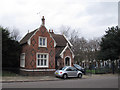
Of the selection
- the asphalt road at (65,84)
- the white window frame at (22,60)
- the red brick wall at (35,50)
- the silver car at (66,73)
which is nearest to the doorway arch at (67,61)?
the red brick wall at (35,50)

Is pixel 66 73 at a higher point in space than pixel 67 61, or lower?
lower

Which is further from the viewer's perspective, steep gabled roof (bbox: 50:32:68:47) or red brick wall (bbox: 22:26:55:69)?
steep gabled roof (bbox: 50:32:68:47)

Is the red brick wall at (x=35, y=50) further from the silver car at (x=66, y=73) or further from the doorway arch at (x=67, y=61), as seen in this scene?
the silver car at (x=66, y=73)

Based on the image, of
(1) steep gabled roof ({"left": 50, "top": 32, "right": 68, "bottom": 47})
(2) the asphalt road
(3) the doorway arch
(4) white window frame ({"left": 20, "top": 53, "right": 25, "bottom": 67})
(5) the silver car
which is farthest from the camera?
(1) steep gabled roof ({"left": 50, "top": 32, "right": 68, "bottom": 47})

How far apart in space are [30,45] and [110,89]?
13.8 metres

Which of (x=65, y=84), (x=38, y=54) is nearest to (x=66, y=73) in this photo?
(x=38, y=54)

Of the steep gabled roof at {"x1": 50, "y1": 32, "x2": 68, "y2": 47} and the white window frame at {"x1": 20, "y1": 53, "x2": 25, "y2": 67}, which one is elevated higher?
the steep gabled roof at {"x1": 50, "y1": 32, "x2": 68, "y2": 47}

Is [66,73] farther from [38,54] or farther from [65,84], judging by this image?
[65,84]

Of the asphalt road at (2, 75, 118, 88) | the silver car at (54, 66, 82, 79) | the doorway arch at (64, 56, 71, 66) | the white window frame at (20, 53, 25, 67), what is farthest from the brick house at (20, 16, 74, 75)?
the asphalt road at (2, 75, 118, 88)

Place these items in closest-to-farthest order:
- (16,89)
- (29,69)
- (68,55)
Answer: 1. (16,89)
2. (29,69)
3. (68,55)

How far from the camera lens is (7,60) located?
22.1m

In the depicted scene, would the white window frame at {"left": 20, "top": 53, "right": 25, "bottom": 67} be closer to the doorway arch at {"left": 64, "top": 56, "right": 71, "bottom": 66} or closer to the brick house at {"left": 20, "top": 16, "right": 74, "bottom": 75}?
the brick house at {"left": 20, "top": 16, "right": 74, "bottom": 75}

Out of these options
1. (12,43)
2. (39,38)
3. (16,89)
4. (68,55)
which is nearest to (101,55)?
(68,55)

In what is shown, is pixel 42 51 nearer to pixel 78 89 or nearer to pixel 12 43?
pixel 12 43
